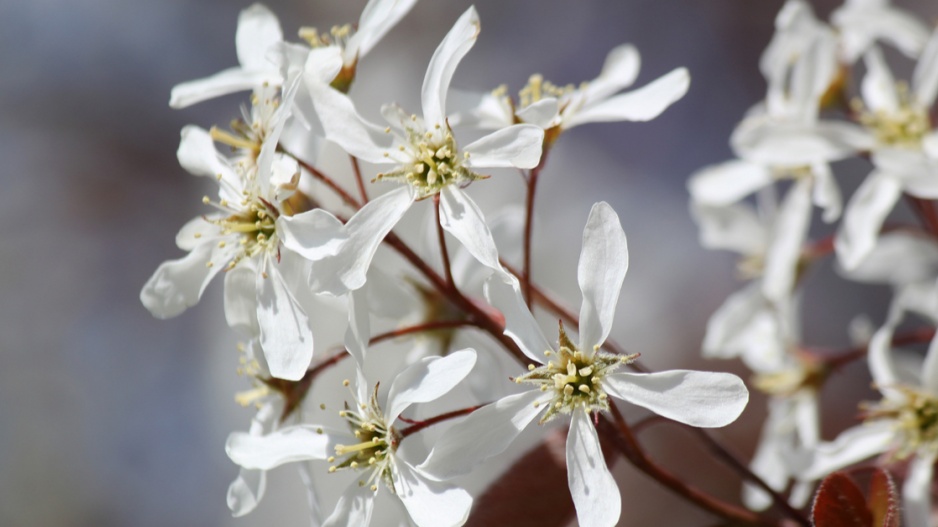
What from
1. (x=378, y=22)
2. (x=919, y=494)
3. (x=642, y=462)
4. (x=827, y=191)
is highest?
(x=378, y=22)

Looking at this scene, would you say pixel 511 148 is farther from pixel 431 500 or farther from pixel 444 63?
pixel 431 500

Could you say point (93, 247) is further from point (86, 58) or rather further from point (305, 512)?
point (305, 512)

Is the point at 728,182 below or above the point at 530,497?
above

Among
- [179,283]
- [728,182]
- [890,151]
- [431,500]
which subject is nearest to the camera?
[431,500]

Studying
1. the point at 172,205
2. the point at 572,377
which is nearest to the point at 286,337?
the point at 572,377

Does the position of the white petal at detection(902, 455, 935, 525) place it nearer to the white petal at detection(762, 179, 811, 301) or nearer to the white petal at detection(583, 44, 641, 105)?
the white petal at detection(762, 179, 811, 301)

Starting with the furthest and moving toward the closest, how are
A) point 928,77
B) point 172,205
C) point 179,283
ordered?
point 172,205
point 928,77
point 179,283

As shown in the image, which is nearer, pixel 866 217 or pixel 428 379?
pixel 428 379
